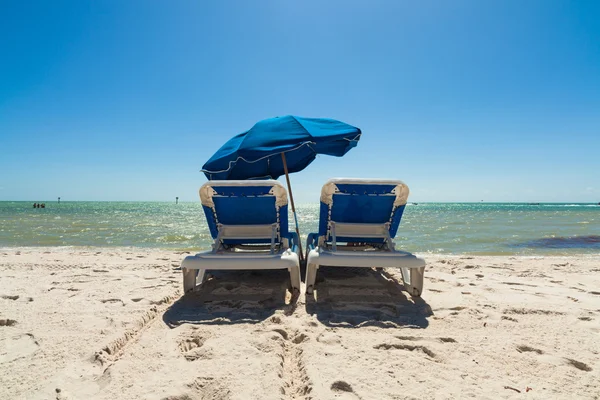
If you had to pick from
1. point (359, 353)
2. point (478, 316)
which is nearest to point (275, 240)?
point (359, 353)

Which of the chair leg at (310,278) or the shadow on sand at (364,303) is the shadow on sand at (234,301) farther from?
the shadow on sand at (364,303)

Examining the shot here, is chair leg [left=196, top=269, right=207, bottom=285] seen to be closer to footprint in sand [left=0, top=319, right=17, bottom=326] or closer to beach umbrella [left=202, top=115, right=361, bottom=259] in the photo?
beach umbrella [left=202, top=115, right=361, bottom=259]

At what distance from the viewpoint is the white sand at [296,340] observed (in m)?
1.89

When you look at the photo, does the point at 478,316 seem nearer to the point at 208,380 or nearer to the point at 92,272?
the point at 208,380

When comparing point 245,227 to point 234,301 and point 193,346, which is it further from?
point 193,346

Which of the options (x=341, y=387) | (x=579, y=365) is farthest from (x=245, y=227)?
(x=579, y=365)

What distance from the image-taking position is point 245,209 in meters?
3.96

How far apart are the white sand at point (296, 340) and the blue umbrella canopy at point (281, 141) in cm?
167

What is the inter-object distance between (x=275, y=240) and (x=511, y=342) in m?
2.65

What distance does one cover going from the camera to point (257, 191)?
377 centimetres

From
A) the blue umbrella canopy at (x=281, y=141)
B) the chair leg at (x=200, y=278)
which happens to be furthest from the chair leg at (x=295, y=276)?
the blue umbrella canopy at (x=281, y=141)

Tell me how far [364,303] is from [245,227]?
176cm

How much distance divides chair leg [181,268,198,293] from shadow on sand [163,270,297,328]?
0.10m

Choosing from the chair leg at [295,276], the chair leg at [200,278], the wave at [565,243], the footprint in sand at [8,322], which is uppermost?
the chair leg at [295,276]
